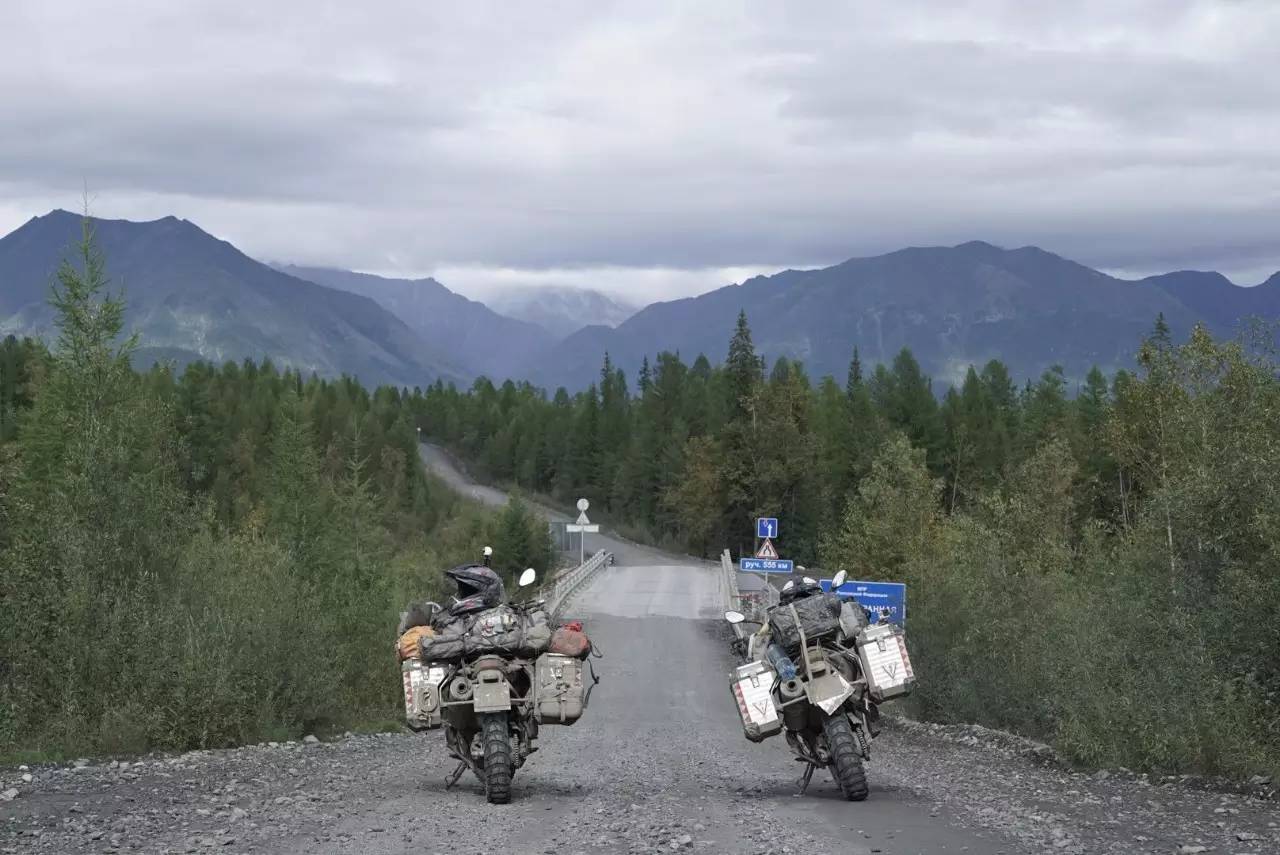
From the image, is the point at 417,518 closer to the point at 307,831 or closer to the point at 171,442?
the point at 171,442

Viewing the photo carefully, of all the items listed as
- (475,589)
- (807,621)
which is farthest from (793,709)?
(475,589)

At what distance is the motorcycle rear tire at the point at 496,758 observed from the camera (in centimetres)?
1198

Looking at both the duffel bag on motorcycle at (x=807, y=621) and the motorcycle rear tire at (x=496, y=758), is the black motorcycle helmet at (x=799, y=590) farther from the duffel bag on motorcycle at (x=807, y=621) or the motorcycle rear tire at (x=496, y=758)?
the motorcycle rear tire at (x=496, y=758)

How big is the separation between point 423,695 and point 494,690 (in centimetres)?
80

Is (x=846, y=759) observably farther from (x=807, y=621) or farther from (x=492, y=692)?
(x=492, y=692)

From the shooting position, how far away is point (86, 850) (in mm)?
9484

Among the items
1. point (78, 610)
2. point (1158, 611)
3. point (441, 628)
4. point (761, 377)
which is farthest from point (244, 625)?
point (761, 377)

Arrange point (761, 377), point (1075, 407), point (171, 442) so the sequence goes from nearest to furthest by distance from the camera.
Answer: point (171, 442)
point (761, 377)
point (1075, 407)

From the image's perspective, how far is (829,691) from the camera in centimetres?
1227

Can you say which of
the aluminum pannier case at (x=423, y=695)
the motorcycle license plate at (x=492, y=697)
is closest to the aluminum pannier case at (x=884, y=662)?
the motorcycle license plate at (x=492, y=697)

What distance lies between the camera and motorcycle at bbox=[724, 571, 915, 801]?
12.3 m

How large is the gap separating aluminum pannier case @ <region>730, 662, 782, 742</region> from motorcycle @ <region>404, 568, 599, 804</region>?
149 centimetres

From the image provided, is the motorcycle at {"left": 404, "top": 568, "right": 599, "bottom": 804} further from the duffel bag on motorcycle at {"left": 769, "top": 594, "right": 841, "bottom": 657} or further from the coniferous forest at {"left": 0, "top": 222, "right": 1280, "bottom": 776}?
the coniferous forest at {"left": 0, "top": 222, "right": 1280, "bottom": 776}

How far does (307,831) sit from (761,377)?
89.6 m
